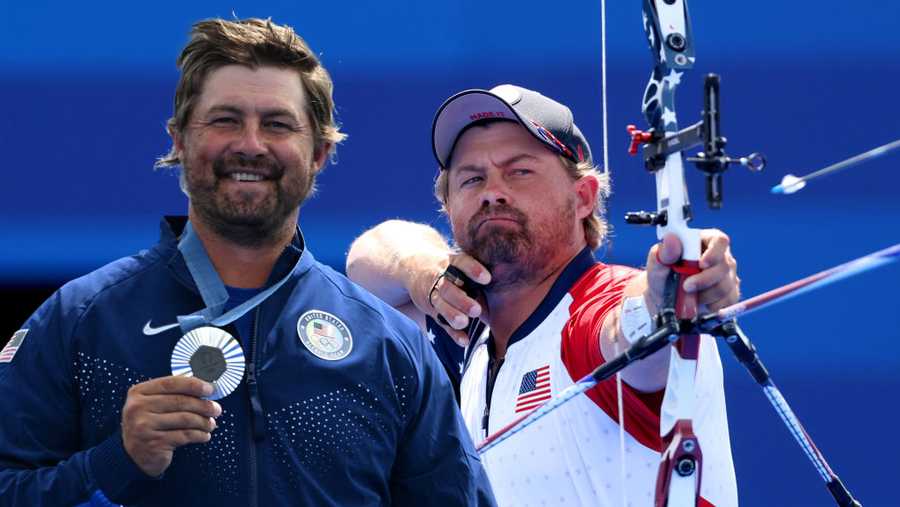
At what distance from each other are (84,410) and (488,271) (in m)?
1.07

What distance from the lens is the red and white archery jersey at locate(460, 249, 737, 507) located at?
7.38 ft

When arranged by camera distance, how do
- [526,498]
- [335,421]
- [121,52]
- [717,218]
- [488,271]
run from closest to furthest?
[335,421]
[526,498]
[488,271]
[717,218]
[121,52]

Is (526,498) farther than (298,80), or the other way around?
(526,498)

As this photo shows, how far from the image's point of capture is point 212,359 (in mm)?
1605

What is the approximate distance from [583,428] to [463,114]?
2.41ft

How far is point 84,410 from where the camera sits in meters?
1.68

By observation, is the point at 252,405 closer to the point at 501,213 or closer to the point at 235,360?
the point at 235,360

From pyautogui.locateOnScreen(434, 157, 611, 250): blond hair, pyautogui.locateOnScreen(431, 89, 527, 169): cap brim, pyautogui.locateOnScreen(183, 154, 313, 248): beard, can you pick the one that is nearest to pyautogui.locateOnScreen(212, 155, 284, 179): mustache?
pyautogui.locateOnScreen(183, 154, 313, 248): beard

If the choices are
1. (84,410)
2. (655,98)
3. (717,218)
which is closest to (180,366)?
(84,410)

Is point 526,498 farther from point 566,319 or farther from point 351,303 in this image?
point 351,303

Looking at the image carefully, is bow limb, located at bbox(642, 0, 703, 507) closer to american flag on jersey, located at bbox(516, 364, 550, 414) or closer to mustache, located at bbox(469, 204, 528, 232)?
american flag on jersey, located at bbox(516, 364, 550, 414)

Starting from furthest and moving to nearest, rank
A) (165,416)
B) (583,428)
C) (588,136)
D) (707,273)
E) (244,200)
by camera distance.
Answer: (588,136) → (583,428) → (244,200) → (707,273) → (165,416)

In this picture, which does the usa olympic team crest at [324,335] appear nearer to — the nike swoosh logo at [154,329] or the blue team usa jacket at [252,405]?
the blue team usa jacket at [252,405]

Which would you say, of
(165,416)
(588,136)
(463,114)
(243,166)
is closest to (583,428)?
(463,114)
